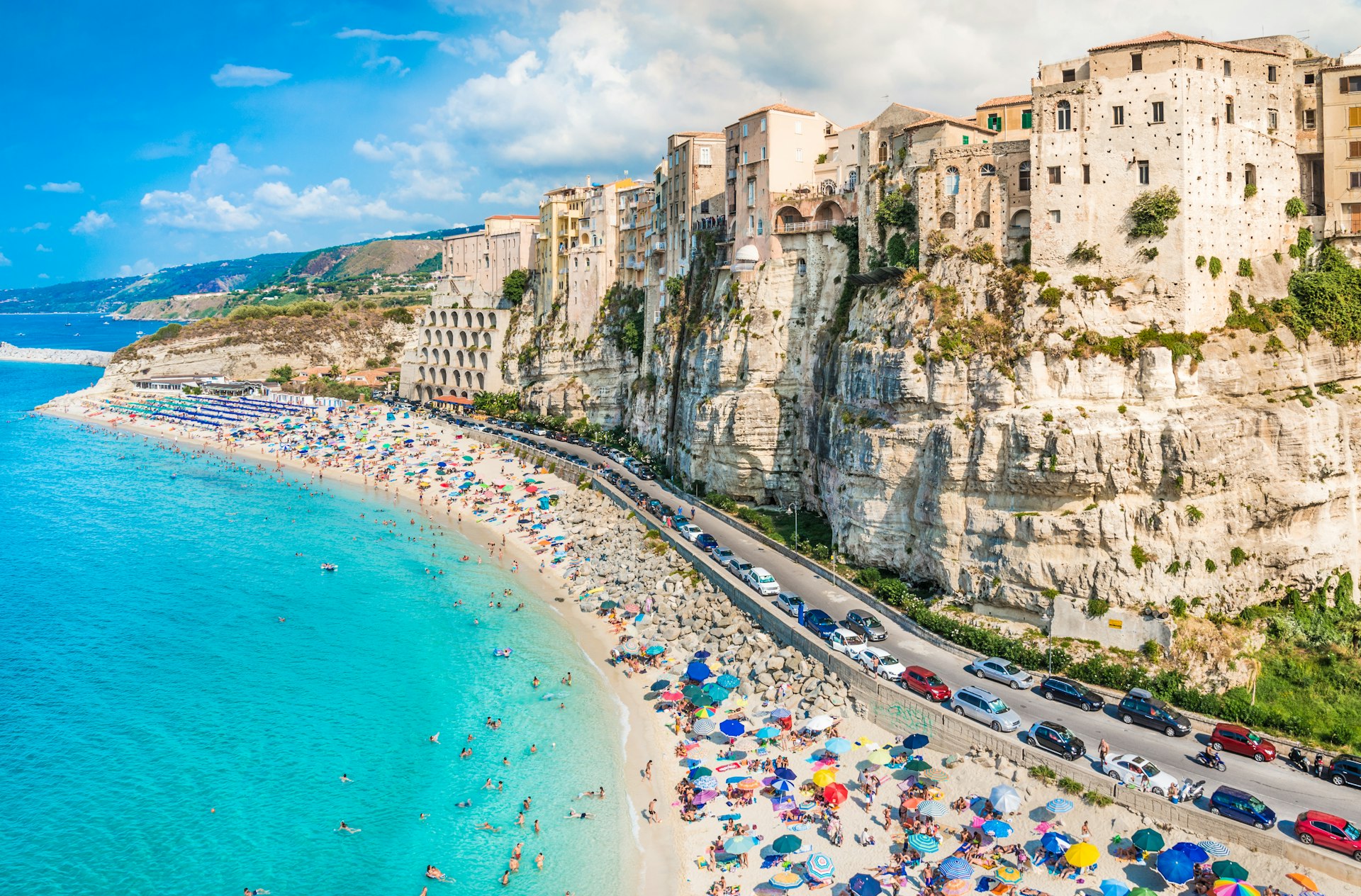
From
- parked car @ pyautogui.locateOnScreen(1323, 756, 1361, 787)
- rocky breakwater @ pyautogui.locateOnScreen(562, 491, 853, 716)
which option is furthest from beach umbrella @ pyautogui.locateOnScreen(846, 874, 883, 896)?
parked car @ pyautogui.locateOnScreen(1323, 756, 1361, 787)

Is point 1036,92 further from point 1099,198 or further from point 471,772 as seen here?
point 471,772

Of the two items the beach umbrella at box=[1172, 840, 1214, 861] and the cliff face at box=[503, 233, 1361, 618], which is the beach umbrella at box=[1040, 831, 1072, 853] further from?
the cliff face at box=[503, 233, 1361, 618]

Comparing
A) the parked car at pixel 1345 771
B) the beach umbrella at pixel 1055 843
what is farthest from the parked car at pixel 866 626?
the parked car at pixel 1345 771

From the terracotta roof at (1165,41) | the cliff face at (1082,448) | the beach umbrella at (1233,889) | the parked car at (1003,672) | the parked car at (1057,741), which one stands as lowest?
the beach umbrella at (1233,889)

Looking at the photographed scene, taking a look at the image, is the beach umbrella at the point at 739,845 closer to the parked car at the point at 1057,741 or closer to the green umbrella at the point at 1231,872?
the parked car at the point at 1057,741

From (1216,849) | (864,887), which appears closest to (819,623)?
(864,887)

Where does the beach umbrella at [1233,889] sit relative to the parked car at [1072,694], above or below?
below

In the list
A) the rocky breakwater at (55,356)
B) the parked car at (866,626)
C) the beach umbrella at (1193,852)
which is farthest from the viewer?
the rocky breakwater at (55,356)
